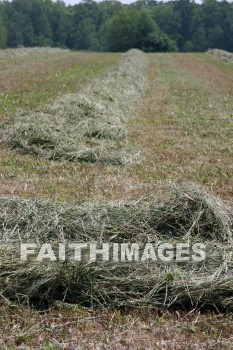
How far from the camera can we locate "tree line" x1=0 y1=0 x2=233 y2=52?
8681cm

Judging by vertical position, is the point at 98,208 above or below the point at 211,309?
above

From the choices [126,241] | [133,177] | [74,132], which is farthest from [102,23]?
[126,241]

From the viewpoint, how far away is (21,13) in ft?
348

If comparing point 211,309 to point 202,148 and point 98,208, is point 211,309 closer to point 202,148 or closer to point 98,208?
Answer: point 98,208

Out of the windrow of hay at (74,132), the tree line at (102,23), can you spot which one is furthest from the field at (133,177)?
the tree line at (102,23)

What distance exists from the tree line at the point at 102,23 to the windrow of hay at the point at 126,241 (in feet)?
240

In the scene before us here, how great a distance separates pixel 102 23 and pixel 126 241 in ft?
380

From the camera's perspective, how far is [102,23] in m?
114

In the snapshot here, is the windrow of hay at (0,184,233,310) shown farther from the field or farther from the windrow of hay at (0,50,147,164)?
the windrow of hay at (0,50,147,164)

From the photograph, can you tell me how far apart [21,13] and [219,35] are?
148 ft

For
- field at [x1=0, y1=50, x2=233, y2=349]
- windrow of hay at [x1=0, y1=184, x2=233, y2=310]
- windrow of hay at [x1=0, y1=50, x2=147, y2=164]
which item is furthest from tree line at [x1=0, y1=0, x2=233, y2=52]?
windrow of hay at [x1=0, y1=184, x2=233, y2=310]

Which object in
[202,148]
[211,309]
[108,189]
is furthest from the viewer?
[202,148]

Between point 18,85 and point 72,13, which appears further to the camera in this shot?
point 72,13

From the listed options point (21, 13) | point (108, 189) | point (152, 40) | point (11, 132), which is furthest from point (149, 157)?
point (21, 13)
